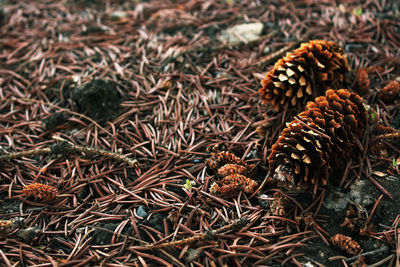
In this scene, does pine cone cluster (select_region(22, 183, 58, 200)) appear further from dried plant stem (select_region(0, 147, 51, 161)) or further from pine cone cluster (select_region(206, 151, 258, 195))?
pine cone cluster (select_region(206, 151, 258, 195))

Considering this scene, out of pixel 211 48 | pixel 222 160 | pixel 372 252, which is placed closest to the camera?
pixel 372 252

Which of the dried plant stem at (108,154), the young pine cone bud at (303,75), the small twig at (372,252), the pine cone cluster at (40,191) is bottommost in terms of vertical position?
the pine cone cluster at (40,191)

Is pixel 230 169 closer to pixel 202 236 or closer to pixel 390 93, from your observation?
pixel 202 236

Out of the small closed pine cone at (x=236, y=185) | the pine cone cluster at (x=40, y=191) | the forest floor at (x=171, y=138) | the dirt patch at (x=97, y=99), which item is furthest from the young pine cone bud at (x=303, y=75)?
the pine cone cluster at (x=40, y=191)

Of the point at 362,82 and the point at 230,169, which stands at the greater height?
the point at 362,82

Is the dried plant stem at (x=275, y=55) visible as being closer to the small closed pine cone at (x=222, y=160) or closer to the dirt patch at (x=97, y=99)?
the small closed pine cone at (x=222, y=160)

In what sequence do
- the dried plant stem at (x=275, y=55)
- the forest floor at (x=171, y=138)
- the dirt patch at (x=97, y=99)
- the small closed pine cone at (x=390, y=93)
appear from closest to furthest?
the forest floor at (x=171, y=138)
the small closed pine cone at (x=390, y=93)
the dirt patch at (x=97, y=99)
the dried plant stem at (x=275, y=55)

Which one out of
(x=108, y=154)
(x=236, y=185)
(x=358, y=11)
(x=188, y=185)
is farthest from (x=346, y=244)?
(x=358, y=11)
